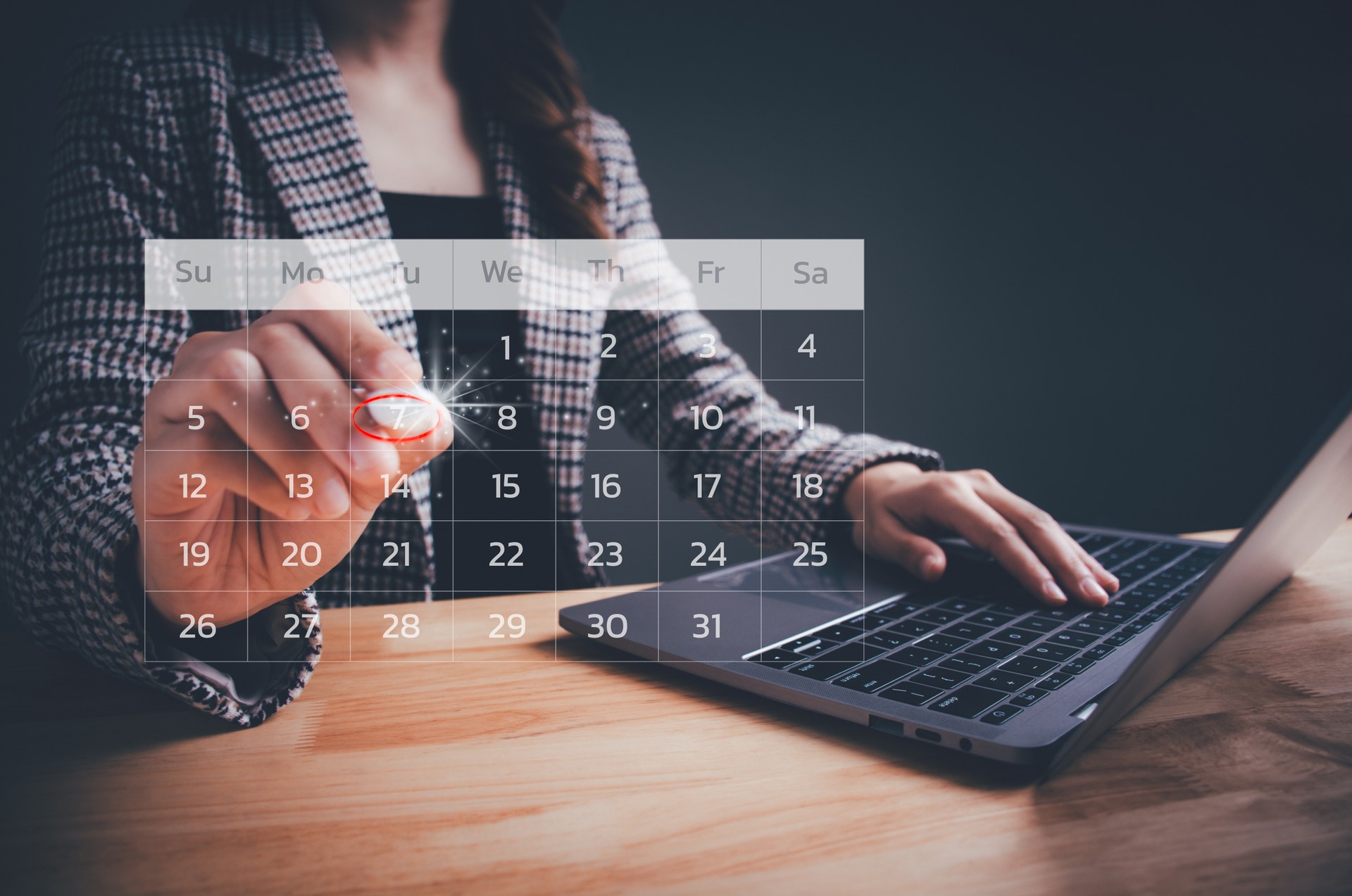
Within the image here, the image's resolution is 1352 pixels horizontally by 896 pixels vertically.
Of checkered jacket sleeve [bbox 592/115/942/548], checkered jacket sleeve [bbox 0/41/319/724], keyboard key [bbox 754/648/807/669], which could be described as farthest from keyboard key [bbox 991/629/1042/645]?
checkered jacket sleeve [bbox 0/41/319/724]

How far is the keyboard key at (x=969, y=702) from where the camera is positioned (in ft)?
1.01

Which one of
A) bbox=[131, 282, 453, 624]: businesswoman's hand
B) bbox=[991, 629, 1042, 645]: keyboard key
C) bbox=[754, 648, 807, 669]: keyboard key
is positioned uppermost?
bbox=[131, 282, 453, 624]: businesswoman's hand

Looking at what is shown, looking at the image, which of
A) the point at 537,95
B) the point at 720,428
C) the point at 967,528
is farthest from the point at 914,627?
the point at 537,95

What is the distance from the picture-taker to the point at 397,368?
301 mm

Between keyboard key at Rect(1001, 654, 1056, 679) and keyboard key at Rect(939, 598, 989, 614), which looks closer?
keyboard key at Rect(1001, 654, 1056, 679)

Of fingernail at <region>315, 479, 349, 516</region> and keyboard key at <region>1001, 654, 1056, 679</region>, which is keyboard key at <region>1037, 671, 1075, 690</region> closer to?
keyboard key at <region>1001, 654, 1056, 679</region>

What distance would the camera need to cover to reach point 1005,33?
179 cm

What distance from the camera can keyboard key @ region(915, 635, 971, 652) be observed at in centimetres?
38

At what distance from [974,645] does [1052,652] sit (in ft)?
0.12

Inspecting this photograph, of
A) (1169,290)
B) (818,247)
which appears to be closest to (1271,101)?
(1169,290)

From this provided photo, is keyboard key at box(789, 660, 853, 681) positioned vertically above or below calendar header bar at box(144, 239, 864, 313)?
below

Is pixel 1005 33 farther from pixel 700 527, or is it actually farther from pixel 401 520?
pixel 401 520

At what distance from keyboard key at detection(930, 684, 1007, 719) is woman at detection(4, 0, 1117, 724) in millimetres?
156

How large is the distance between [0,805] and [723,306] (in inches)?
52.8
